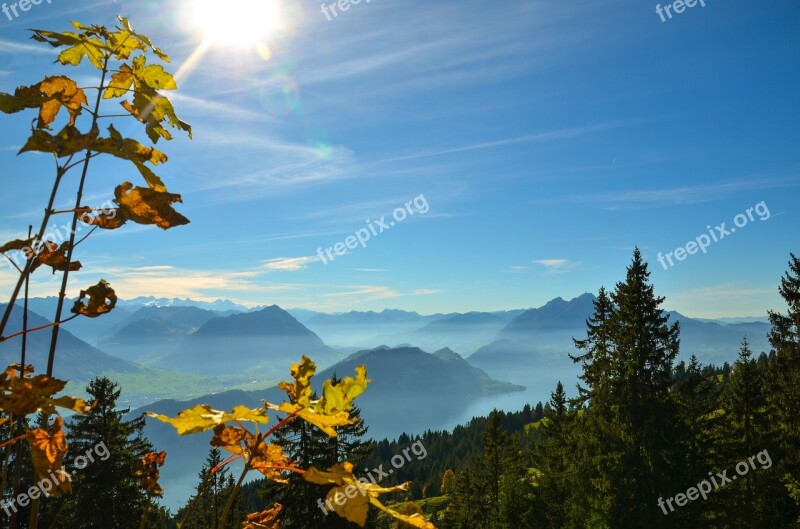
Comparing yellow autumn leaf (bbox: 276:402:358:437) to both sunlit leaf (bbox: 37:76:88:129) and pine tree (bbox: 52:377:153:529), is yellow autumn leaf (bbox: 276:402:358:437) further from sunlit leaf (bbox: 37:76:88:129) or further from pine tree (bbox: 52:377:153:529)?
pine tree (bbox: 52:377:153:529)

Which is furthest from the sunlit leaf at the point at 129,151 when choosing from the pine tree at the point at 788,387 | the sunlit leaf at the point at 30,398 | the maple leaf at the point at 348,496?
the pine tree at the point at 788,387

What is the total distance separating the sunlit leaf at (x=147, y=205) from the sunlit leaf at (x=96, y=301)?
31 cm

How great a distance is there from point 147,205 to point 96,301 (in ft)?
1.37

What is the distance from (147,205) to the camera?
145cm

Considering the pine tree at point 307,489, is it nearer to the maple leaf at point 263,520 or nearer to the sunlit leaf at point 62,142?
the maple leaf at point 263,520

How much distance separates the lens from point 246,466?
4.78 ft

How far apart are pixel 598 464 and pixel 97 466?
1888cm

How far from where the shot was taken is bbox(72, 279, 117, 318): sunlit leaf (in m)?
1.54

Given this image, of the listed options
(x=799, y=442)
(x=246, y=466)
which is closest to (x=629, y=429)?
(x=799, y=442)

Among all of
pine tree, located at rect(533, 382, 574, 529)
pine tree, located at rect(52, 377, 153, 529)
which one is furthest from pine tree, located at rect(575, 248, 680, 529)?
pine tree, located at rect(52, 377, 153, 529)

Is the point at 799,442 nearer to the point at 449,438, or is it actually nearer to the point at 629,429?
the point at 629,429

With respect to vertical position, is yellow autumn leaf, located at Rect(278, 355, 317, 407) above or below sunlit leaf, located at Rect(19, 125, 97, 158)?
below

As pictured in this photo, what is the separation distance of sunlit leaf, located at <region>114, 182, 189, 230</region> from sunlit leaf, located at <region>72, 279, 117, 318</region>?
312 millimetres

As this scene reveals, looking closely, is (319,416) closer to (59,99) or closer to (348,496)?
(348,496)
